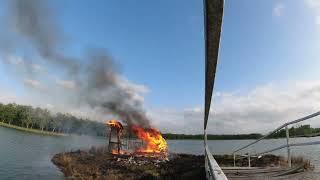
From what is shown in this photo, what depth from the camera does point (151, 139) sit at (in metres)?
46.3

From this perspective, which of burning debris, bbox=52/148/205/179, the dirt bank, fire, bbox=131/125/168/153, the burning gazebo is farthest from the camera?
fire, bbox=131/125/168/153

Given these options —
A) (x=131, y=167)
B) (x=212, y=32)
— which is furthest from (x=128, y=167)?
(x=212, y=32)

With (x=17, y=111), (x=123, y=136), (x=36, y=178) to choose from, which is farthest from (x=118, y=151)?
(x=17, y=111)

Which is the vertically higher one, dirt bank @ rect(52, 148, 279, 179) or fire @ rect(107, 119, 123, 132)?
fire @ rect(107, 119, 123, 132)

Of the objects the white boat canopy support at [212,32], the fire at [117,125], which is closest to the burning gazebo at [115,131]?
the fire at [117,125]

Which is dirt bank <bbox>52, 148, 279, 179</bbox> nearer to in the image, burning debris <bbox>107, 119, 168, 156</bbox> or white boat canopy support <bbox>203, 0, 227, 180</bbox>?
burning debris <bbox>107, 119, 168, 156</bbox>

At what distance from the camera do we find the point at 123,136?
153 ft

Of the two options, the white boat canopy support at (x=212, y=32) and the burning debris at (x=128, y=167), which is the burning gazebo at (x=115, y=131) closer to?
the burning debris at (x=128, y=167)

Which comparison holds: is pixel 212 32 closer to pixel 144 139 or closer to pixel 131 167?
pixel 131 167

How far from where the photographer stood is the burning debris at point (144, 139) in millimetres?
43688

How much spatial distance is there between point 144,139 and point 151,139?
100cm

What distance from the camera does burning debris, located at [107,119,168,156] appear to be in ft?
143

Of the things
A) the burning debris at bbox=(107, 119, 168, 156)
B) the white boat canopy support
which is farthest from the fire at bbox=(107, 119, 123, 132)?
the white boat canopy support

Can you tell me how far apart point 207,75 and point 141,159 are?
33.4 m
